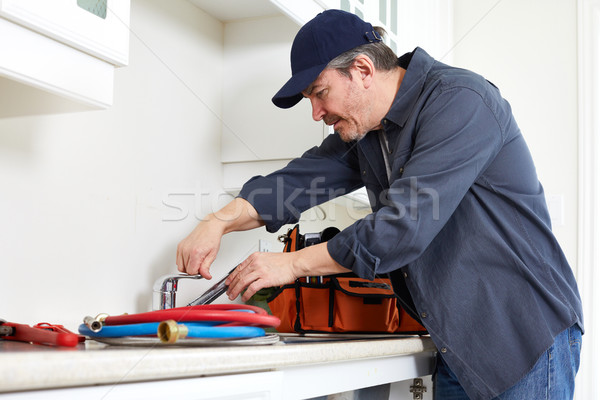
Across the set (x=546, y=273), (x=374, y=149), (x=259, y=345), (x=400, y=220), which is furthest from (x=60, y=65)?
(x=546, y=273)

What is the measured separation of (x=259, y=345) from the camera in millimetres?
767

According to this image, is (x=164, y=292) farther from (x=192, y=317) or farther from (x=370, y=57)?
(x=370, y=57)

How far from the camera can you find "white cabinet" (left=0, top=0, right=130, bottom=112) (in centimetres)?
71

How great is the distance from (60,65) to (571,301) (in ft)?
2.96

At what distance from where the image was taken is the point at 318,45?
1.13 meters

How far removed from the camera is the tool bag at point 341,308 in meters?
1.22

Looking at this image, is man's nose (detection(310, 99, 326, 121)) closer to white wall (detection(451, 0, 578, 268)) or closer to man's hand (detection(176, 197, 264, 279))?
man's hand (detection(176, 197, 264, 279))

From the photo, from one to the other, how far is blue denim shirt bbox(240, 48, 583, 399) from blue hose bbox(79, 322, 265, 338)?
0.29 m

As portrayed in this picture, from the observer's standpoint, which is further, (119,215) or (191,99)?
(191,99)

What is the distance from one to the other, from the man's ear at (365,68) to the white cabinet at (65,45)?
0.46 metres

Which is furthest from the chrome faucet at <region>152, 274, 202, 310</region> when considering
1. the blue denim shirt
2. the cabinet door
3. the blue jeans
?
the blue jeans

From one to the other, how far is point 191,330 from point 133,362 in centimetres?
12

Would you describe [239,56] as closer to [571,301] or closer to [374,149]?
[374,149]

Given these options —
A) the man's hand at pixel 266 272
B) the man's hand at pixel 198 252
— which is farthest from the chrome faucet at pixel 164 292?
the man's hand at pixel 266 272
